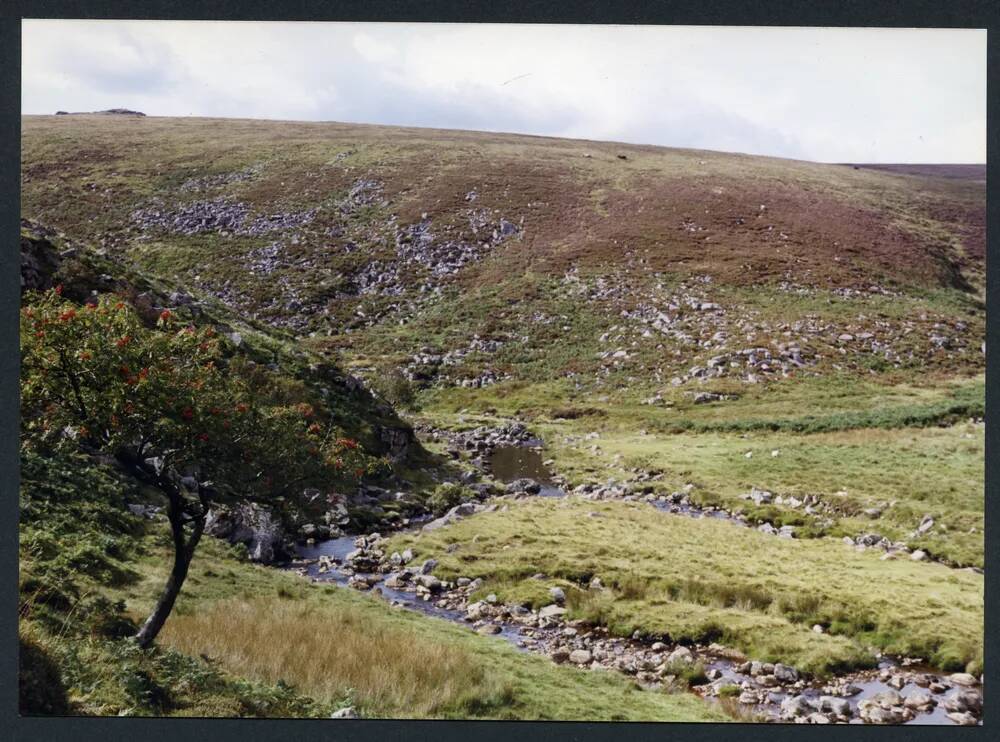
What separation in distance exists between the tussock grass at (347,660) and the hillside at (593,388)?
0.05 metres

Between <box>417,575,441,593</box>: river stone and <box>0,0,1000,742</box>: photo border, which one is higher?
<box>0,0,1000,742</box>: photo border

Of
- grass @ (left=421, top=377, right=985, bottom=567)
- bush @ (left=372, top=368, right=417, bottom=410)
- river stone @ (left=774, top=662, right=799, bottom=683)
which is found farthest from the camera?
bush @ (left=372, top=368, right=417, bottom=410)

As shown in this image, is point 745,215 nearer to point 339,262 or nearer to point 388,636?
point 339,262

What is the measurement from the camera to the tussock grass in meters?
8.57

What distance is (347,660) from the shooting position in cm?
Answer: 909

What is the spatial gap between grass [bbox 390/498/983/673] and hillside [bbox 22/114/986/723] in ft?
0.24

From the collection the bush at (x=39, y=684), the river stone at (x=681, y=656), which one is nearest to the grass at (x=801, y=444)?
the river stone at (x=681, y=656)

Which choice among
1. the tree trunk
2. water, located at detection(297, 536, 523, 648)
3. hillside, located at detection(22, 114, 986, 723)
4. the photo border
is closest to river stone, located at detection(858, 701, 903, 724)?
hillside, located at detection(22, 114, 986, 723)

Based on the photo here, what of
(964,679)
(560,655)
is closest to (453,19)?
(560,655)

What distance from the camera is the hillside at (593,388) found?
1012 cm

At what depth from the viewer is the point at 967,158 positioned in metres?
10.2

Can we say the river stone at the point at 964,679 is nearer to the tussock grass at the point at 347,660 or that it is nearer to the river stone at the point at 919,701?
the river stone at the point at 919,701

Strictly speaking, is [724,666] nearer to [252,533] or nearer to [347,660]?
[347,660]

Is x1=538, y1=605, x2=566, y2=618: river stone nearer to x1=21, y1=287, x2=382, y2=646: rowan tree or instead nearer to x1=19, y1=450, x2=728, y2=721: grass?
x1=19, y1=450, x2=728, y2=721: grass
